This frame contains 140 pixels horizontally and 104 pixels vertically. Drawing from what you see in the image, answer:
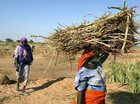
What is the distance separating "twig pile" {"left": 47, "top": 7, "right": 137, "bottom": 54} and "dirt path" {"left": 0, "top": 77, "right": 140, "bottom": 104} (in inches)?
158

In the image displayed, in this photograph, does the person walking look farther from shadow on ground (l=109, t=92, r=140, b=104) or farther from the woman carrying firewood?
the woman carrying firewood

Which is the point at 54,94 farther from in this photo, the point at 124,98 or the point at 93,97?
the point at 93,97

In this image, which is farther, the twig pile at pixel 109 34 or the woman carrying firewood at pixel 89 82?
the twig pile at pixel 109 34

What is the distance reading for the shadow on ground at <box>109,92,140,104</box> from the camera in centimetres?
977

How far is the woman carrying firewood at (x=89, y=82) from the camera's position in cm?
536

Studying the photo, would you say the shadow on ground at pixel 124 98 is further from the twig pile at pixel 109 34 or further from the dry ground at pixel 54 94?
the twig pile at pixel 109 34

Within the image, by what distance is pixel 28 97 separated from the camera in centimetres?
1002

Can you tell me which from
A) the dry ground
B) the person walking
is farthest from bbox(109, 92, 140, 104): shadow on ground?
the person walking

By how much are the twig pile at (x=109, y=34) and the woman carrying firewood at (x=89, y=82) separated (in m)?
0.23

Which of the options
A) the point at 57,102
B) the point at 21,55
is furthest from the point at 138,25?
the point at 21,55

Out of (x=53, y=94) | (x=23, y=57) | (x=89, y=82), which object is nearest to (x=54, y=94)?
(x=53, y=94)

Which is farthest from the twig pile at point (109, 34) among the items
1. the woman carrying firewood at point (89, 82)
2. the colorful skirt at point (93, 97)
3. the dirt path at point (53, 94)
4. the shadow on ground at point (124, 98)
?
the shadow on ground at point (124, 98)

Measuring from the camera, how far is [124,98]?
10.0 meters

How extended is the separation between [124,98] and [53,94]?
1.98 metres
